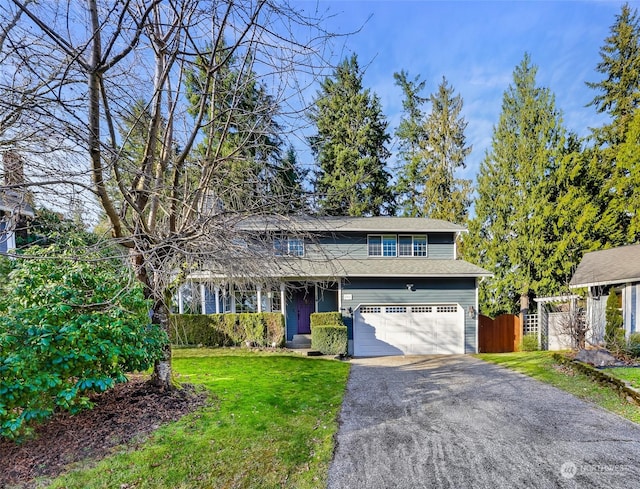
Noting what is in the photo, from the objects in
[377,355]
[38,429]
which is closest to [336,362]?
[377,355]

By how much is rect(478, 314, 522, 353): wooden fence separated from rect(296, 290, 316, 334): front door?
740cm

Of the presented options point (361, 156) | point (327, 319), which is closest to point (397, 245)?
point (327, 319)

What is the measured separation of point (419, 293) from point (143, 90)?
10.9m

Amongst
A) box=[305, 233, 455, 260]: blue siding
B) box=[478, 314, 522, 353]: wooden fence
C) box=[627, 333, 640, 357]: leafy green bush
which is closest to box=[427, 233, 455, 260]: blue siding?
box=[305, 233, 455, 260]: blue siding

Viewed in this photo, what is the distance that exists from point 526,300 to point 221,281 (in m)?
16.6

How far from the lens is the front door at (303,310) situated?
13.9 m

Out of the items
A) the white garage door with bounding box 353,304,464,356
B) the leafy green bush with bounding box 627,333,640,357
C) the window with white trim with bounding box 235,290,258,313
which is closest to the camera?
the leafy green bush with bounding box 627,333,640,357

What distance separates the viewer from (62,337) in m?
3.63

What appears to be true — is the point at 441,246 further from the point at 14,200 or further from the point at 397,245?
the point at 14,200

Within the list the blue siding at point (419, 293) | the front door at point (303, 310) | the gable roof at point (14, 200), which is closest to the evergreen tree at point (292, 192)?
the gable roof at point (14, 200)

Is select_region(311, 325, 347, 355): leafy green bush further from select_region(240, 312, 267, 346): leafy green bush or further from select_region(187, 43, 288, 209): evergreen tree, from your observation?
select_region(187, 43, 288, 209): evergreen tree

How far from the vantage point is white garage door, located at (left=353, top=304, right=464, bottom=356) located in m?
Result: 11.6

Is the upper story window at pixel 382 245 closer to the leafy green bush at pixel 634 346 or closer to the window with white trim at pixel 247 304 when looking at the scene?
the window with white trim at pixel 247 304

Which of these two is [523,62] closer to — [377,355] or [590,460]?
[377,355]
